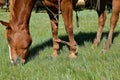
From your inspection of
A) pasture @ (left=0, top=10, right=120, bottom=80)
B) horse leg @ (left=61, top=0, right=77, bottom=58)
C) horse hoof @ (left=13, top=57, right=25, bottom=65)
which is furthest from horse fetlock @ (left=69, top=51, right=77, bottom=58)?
horse hoof @ (left=13, top=57, right=25, bottom=65)

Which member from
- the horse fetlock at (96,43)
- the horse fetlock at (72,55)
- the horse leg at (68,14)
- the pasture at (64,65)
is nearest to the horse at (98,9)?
the horse fetlock at (96,43)

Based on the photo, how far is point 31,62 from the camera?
7098 mm

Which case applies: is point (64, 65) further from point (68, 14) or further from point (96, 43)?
point (96, 43)

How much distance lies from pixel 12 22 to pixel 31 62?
0.85m

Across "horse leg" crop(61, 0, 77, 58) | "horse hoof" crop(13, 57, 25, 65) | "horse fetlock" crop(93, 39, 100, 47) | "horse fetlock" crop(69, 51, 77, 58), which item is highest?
"horse leg" crop(61, 0, 77, 58)

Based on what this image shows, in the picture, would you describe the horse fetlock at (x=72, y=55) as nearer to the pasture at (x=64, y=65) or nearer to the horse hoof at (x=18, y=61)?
the pasture at (x=64, y=65)

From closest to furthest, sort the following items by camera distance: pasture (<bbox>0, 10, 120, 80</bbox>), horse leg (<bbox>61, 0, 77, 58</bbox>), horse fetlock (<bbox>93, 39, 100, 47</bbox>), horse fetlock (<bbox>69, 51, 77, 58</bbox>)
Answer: pasture (<bbox>0, 10, 120, 80</bbox>)
horse fetlock (<bbox>69, 51, 77, 58</bbox>)
horse leg (<bbox>61, 0, 77, 58</bbox>)
horse fetlock (<bbox>93, 39, 100, 47</bbox>)

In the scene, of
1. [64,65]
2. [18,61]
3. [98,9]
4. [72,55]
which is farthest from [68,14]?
[98,9]

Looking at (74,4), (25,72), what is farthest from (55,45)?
(25,72)

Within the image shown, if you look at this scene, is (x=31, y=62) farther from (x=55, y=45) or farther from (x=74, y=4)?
(x=74, y=4)

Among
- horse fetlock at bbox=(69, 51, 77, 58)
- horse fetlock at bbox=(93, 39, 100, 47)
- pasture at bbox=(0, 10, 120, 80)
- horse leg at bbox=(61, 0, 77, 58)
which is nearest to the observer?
pasture at bbox=(0, 10, 120, 80)

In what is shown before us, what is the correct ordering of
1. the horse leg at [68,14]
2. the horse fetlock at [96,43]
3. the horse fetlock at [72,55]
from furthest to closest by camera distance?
the horse fetlock at [96,43] < the horse leg at [68,14] < the horse fetlock at [72,55]

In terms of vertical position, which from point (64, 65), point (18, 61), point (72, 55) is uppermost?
point (64, 65)

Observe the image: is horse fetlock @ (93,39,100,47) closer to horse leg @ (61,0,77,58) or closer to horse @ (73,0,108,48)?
horse @ (73,0,108,48)
